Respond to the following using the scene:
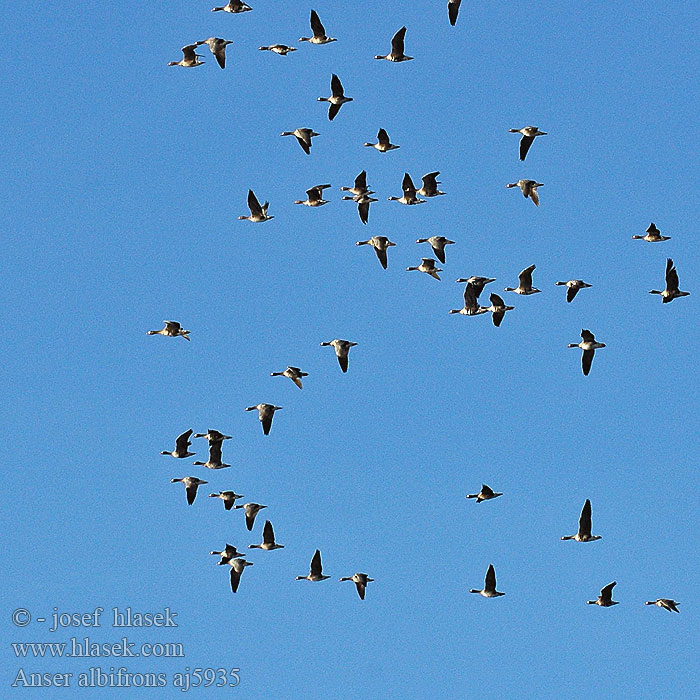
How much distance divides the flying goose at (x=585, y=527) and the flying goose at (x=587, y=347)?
16.2 feet

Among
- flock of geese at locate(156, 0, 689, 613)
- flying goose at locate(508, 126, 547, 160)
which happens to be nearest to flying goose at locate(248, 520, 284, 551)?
flock of geese at locate(156, 0, 689, 613)

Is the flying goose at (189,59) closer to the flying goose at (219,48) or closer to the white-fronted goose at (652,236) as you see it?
the flying goose at (219,48)

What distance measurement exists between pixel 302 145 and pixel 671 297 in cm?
1446

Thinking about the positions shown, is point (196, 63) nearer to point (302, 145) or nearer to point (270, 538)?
point (302, 145)

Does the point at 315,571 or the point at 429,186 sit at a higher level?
the point at 429,186

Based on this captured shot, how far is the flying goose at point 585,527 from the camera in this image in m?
66.6

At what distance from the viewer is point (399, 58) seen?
64.4 metres

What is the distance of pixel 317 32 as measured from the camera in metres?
65.9

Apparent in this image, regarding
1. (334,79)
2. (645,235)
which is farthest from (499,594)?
(334,79)

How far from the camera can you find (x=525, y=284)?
2613 inches

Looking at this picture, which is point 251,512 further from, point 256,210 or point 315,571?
point 256,210

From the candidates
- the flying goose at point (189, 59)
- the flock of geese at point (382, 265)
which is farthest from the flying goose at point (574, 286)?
the flying goose at point (189, 59)

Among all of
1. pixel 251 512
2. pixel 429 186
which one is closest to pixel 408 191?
pixel 429 186

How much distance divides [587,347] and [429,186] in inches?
328
